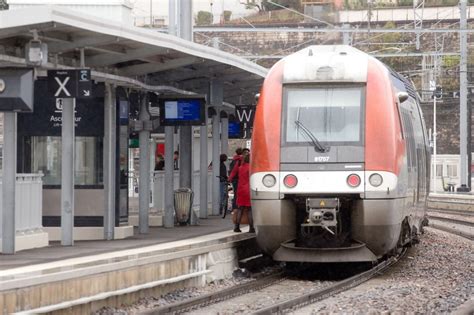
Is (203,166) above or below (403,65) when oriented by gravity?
below

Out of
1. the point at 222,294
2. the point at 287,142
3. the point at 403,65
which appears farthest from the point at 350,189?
the point at 403,65

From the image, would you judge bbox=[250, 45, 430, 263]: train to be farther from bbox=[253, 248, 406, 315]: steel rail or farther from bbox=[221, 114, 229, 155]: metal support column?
bbox=[221, 114, 229, 155]: metal support column

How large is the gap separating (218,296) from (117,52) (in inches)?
184

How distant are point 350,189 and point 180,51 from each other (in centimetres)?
374

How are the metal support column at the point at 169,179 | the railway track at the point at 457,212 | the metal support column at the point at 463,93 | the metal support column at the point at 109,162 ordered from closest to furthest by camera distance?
the metal support column at the point at 109,162 → the metal support column at the point at 169,179 → the railway track at the point at 457,212 → the metal support column at the point at 463,93

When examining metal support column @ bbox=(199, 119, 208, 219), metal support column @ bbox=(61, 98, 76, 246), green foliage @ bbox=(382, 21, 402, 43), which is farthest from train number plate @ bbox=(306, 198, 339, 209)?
green foliage @ bbox=(382, 21, 402, 43)

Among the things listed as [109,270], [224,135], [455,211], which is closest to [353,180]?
[109,270]

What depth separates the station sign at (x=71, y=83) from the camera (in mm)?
15688

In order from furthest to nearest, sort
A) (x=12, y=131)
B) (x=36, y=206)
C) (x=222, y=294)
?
(x=36, y=206) < (x=12, y=131) < (x=222, y=294)

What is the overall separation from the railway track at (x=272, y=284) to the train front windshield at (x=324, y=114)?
2037 millimetres

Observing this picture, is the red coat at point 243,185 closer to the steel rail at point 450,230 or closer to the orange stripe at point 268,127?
the orange stripe at point 268,127

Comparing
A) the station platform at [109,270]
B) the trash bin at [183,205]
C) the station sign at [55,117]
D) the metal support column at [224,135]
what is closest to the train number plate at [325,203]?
the station platform at [109,270]

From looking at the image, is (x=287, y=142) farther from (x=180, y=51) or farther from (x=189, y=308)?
(x=189, y=308)

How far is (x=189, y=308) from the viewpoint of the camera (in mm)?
12984
